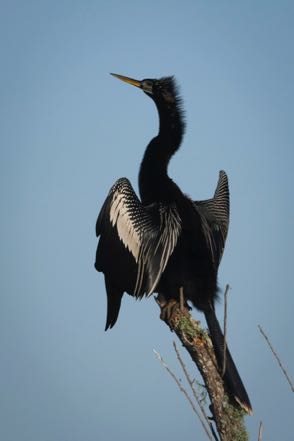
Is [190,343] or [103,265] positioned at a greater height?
[103,265]

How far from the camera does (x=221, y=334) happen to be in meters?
4.89

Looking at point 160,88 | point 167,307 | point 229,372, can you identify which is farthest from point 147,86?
point 229,372

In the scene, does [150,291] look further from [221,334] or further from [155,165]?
[155,165]

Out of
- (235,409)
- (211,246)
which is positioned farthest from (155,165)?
(235,409)

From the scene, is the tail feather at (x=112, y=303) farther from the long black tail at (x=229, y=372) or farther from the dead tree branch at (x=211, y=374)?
the long black tail at (x=229, y=372)

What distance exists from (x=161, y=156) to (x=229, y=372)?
2497 mm

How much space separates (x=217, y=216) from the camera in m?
Result: 6.66

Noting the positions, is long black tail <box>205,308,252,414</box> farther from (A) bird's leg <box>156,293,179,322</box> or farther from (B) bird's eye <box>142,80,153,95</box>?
(B) bird's eye <box>142,80,153,95</box>

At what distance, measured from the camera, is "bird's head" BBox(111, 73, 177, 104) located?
22.6 ft

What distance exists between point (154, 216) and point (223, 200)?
1520mm

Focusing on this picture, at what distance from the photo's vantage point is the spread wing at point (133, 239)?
5478 millimetres

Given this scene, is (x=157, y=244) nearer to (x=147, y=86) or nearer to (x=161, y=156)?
(x=161, y=156)

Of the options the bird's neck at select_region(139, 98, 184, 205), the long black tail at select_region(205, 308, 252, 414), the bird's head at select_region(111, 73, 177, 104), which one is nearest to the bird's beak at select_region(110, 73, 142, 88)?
the bird's head at select_region(111, 73, 177, 104)

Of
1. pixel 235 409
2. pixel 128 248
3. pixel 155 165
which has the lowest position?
pixel 235 409
